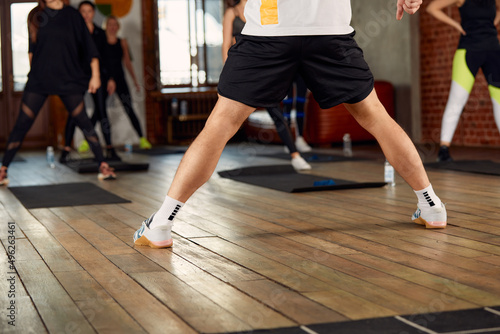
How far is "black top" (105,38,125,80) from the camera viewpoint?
7.98 m

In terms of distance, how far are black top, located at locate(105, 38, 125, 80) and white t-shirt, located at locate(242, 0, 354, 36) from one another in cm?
545

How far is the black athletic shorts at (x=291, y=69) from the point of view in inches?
106

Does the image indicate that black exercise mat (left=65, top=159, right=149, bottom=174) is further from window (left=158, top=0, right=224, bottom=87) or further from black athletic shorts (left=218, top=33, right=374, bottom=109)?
window (left=158, top=0, right=224, bottom=87)

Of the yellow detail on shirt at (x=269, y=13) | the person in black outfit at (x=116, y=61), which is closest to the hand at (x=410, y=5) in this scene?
the yellow detail on shirt at (x=269, y=13)

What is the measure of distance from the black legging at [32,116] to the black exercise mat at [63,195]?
35 cm

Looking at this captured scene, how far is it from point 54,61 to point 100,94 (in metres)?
2.02

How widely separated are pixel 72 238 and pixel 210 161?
0.77 meters

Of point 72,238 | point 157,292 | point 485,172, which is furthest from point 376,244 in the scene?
point 485,172

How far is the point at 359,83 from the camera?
277 cm

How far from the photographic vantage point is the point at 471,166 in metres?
5.58

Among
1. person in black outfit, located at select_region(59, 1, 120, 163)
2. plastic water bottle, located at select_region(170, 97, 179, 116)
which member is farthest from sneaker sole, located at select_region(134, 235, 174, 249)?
plastic water bottle, located at select_region(170, 97, 179, 116)

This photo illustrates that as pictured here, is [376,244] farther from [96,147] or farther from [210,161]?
[96,147]

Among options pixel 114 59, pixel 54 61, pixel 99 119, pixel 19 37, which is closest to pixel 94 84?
pixel 54 61

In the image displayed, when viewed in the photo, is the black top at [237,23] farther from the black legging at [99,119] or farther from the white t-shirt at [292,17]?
the white t-shirt at [292,17]
